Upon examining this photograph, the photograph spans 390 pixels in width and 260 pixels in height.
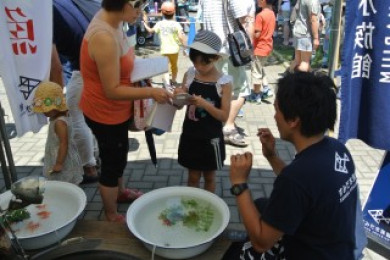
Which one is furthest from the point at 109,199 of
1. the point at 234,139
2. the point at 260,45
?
the point at 260,45

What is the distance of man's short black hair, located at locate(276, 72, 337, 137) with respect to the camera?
159 centimetres

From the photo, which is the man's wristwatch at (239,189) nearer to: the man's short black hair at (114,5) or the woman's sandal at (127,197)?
the man's short black hair at (114,5)

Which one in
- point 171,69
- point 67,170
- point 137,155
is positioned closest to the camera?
point 67,170

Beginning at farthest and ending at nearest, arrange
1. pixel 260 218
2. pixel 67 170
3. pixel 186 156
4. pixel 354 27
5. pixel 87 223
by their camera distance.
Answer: pixel 67 170, pixel 186 156, pixel 87 223, pixel 354 27, pixel 260 218

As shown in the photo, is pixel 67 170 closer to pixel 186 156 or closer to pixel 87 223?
pixel 87 223

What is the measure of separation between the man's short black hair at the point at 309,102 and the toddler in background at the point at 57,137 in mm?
1867

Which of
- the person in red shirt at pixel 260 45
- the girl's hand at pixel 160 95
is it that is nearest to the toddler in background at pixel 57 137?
the girl's hand at pixel 160 95

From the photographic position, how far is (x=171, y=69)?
7234 millimetres

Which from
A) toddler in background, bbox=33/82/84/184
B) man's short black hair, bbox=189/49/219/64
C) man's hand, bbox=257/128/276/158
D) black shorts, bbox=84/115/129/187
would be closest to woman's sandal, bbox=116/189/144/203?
toddler in background, bbox=33/82/84/184

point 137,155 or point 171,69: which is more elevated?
point 171,69

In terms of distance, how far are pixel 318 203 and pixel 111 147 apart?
1521 mm

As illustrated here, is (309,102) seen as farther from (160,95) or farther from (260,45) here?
(260,45)

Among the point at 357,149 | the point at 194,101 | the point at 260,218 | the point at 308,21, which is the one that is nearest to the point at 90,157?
the point at 194,101

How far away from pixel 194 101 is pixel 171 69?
4.77 m
